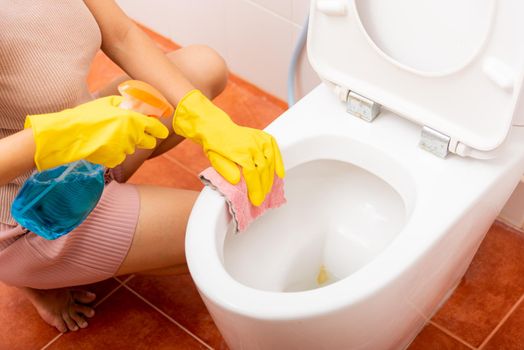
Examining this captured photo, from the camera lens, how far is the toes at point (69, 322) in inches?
47.4

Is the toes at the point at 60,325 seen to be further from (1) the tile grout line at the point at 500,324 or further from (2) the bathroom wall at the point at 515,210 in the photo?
(2) the bathroom wall at the point at 515,210

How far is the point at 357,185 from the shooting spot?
106cm

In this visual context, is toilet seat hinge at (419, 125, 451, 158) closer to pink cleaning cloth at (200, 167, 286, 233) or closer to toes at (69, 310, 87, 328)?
pink cleaning cloth at (200, 167, 286, 233)

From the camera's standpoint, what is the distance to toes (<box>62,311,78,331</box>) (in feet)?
3.95

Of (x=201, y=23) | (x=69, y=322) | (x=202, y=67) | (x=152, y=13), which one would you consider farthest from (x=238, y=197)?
(x=152, y=13)

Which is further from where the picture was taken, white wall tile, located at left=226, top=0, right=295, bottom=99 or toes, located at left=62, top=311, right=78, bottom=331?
white wall tile, located at left=226, top=0, right=295, bottom=99

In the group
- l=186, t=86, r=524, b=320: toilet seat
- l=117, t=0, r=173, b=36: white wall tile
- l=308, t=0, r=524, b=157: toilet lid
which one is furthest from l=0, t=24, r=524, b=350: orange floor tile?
l=117, t=0, r=173, b=36: white wall tile

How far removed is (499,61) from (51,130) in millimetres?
538

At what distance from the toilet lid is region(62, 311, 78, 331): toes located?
0.65 meters

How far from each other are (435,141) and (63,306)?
28.8 inches

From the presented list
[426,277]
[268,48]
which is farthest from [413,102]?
[268,48]

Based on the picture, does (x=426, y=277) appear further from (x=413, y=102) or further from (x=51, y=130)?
(x=51, y=130)

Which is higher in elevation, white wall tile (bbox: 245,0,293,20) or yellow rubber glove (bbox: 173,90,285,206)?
yellow rubber glove (bbox: 173,90,285,206)

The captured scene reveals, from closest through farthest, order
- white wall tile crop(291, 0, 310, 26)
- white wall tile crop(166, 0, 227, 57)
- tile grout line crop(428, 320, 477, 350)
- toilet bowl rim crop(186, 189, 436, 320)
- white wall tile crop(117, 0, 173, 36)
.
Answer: toilet bowl rim crop(186, 189, 436, 320) → tile grout line crop(428, 320, 477, 350) → white wall tile crop(291, 0, 310, 26) → white wall tile crop(166, 0, 227, 57) → white wall tile crop(117, 0, 173, 36)
